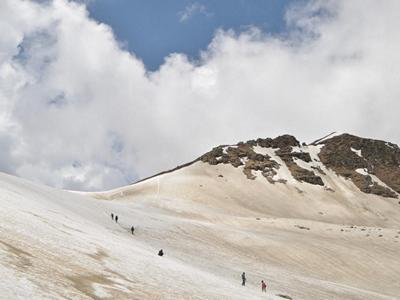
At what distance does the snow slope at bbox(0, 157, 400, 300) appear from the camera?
27.9 meters

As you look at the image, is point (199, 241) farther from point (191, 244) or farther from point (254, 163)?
point (254, 163)

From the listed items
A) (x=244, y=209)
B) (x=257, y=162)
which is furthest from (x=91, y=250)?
(x=257, y=162)

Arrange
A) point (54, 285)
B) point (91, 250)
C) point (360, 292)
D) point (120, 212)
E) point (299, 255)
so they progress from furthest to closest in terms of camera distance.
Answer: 1. point (120, 212)
2. point (299, 255)
3. point (360, 292)
4. point (91, 250)
5. point (54, 285)

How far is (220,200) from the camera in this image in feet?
457

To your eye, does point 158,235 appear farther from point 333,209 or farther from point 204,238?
point 333,209

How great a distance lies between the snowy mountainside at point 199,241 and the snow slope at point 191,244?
17 cm

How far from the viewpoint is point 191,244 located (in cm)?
6800

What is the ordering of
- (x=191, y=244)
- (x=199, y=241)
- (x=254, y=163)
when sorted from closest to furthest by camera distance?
1. (x=191, y=244)
2. (x=199, y=241)
3. (x=254, y=163)

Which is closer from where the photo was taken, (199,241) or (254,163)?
(199,241)

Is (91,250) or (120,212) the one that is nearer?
(91,250)

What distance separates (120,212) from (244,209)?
59.0m

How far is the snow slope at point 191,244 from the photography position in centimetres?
2789

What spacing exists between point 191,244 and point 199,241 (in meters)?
4.95

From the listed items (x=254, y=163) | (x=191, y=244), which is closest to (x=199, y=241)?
(x=191, y=244)
